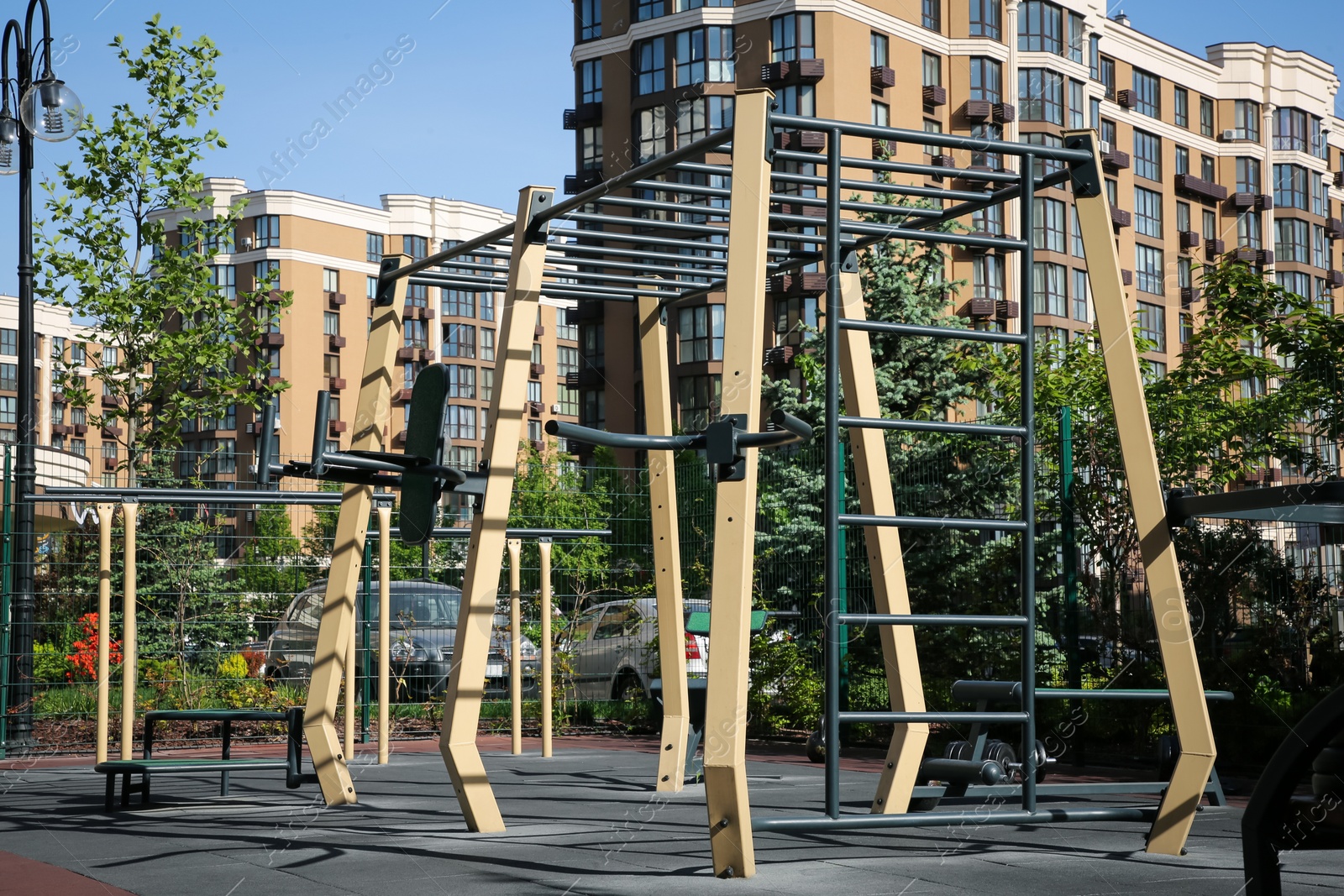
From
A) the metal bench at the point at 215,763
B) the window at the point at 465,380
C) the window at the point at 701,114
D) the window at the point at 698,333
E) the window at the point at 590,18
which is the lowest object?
the metal bench at the point at 215,763

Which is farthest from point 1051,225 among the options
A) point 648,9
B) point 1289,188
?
point 1289,188

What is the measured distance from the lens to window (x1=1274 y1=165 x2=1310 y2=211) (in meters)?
65.1

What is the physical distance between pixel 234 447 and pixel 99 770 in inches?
2982

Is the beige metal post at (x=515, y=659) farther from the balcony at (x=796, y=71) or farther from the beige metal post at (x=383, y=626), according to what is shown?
the balcony at (x=796, y=71)

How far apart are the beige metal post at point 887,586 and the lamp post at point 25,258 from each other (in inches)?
295

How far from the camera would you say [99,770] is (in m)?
7.41

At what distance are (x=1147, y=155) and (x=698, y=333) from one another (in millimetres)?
23675

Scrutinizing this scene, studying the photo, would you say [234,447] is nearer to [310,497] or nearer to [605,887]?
[310,497]

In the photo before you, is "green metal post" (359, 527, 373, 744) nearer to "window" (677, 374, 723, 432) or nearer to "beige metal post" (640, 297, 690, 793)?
"beige metal post" (640, 297, 690, 793)

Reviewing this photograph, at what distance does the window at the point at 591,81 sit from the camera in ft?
177

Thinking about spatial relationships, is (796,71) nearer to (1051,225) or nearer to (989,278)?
(989,278)

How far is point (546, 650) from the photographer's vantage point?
11.6 m

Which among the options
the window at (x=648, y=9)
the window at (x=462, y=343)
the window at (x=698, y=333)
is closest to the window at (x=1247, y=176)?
the window at (x=698, y=333)

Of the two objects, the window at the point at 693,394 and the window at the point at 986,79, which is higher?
the window at the point at 986,79
